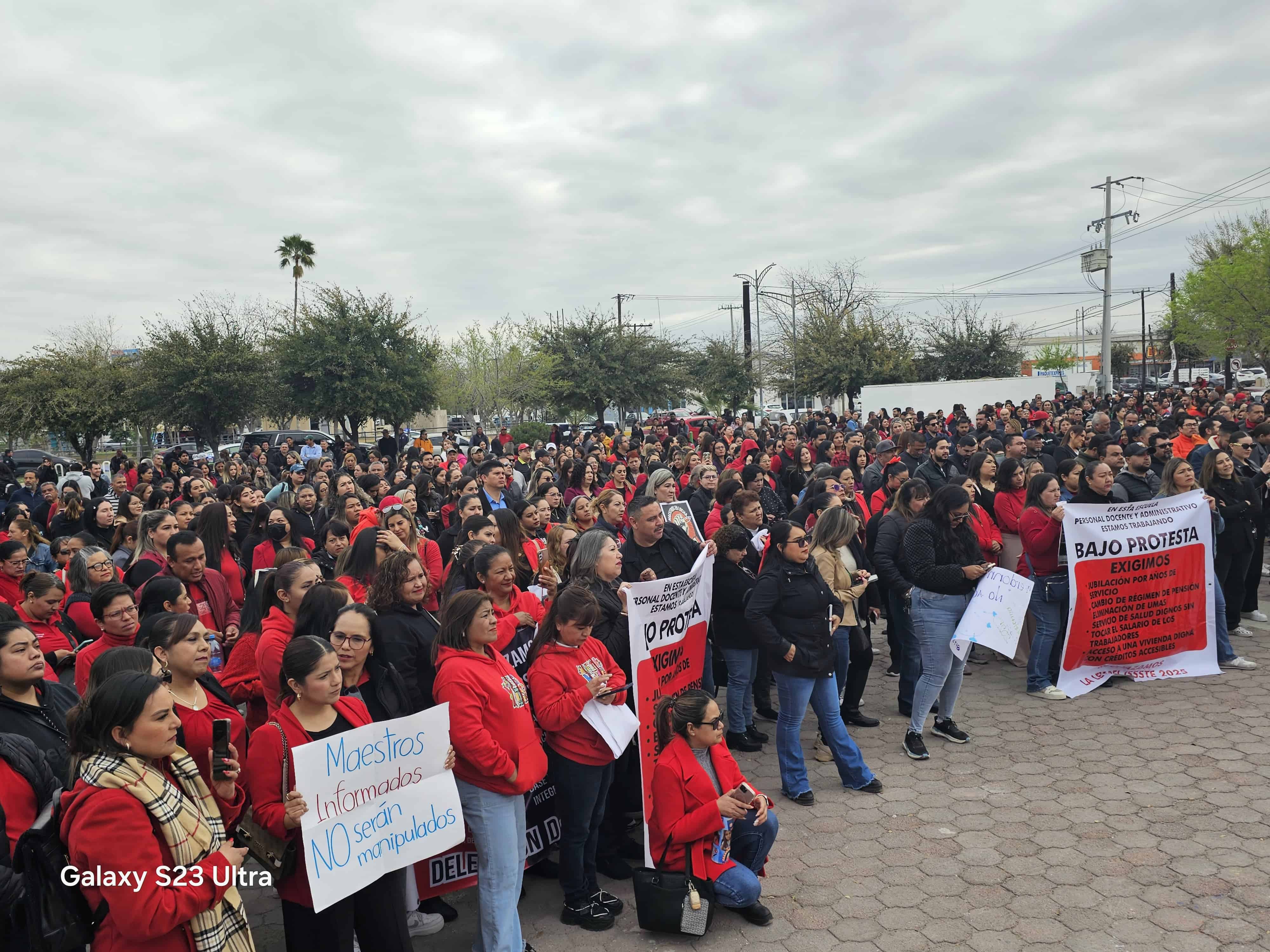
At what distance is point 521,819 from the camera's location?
4.11 meters

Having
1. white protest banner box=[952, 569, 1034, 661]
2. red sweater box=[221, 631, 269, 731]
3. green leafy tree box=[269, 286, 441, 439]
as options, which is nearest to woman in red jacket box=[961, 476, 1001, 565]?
white protest banner box=[952, 569, 1034, 661]

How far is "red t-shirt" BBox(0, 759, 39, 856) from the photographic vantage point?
9.73ft

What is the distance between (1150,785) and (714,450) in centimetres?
950

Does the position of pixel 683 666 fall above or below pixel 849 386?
below

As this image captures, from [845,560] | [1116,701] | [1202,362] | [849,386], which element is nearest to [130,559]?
[845,560]

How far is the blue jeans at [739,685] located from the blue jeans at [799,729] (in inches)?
26.3

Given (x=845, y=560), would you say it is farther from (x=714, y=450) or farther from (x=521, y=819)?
(x=714, y=450)

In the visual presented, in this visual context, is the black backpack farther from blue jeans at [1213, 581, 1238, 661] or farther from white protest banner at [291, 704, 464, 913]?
blue jeans at [1213, 581, 1238, 661]

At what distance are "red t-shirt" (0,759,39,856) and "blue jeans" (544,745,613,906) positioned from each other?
219cm

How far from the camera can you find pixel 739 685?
6547mm

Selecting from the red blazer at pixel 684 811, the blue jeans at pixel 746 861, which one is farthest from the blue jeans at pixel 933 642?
the red blazer at pixel 684 811

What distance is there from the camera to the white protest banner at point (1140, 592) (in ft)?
23.9

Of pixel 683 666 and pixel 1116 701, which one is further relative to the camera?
pixel 1116 701

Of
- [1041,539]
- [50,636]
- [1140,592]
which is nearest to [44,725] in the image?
[50,636]
